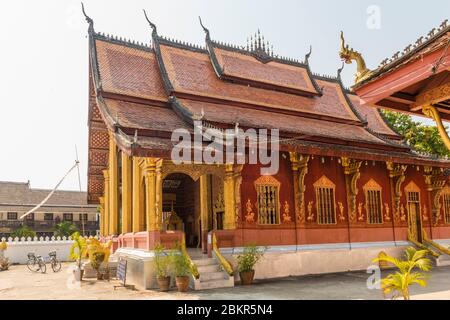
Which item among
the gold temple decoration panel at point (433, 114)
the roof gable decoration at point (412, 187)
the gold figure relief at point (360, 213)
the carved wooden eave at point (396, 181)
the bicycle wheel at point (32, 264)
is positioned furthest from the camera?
the bicycle wheel at point (32, 264)

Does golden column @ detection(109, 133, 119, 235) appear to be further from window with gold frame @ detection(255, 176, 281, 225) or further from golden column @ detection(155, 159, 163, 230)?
window with gold frame @ detection(255, 176, 281, 225)

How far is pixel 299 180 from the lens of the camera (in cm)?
1323

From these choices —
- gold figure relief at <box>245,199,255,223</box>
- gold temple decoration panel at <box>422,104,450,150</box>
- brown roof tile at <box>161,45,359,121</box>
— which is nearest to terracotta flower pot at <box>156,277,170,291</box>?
gold figure relief at <box>245,199,255,223</box>

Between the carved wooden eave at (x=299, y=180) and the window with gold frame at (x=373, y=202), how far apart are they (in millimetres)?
2997

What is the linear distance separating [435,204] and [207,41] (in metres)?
11.4

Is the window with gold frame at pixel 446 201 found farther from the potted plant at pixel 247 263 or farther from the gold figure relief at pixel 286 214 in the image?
the potted plant at pixel 247 263

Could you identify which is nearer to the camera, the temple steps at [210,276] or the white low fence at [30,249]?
the temple steps at [210,276]

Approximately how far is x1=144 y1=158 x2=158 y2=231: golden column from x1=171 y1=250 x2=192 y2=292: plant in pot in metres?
0.99

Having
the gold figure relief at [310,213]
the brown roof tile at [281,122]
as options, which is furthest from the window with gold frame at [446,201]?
the gold figure relief at [310,213]

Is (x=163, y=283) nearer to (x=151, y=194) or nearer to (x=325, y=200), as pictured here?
(x=151, y=194)

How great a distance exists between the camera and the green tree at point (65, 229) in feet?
127

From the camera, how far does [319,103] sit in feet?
59.9

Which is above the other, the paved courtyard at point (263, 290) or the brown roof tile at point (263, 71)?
the brown roof tile at point (263, 71)
